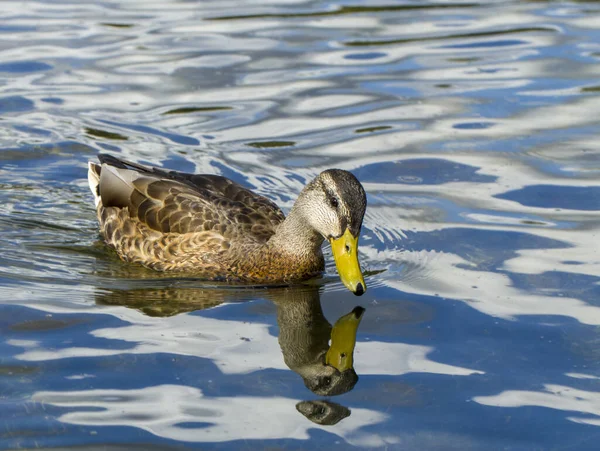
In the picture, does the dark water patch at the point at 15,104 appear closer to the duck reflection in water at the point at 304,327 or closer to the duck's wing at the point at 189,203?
the duck's wing at the point at 189,203

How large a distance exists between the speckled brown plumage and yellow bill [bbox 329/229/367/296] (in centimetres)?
62

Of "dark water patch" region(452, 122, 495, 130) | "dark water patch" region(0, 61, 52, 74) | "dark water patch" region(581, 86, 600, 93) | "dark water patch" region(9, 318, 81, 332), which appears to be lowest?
"dark water patch" region(9, 318, 81, 332)

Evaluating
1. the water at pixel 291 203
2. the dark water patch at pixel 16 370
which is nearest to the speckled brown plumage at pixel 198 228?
the water at pixel 291 203

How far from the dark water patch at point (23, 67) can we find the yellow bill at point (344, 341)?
24.1 ft

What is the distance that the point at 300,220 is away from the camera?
880 cm

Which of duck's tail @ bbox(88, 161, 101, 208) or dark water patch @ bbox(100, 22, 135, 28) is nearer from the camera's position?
duck's tail @ bbox(88, 161, 101, 208)

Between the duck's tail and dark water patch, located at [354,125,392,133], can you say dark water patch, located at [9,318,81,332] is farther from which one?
dark water patch, located at [354,125,392,133]

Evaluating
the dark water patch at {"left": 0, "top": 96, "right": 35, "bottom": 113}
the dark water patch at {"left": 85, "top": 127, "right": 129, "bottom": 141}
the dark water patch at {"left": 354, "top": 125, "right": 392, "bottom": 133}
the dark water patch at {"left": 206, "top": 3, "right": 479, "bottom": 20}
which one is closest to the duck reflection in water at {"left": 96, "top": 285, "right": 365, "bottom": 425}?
the dark water patch at {"left": 85, "top": 127, "right": 129, "bottom": 141}

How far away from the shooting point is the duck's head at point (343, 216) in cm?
813

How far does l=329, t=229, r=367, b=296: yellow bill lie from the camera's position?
8094 millimetres

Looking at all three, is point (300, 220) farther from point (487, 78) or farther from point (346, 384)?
point (487, 78)

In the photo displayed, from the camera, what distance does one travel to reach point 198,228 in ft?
29.9

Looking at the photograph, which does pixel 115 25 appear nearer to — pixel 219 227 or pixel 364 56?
pixel 364 56

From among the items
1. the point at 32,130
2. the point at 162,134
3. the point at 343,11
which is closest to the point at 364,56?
the point at 343,11
